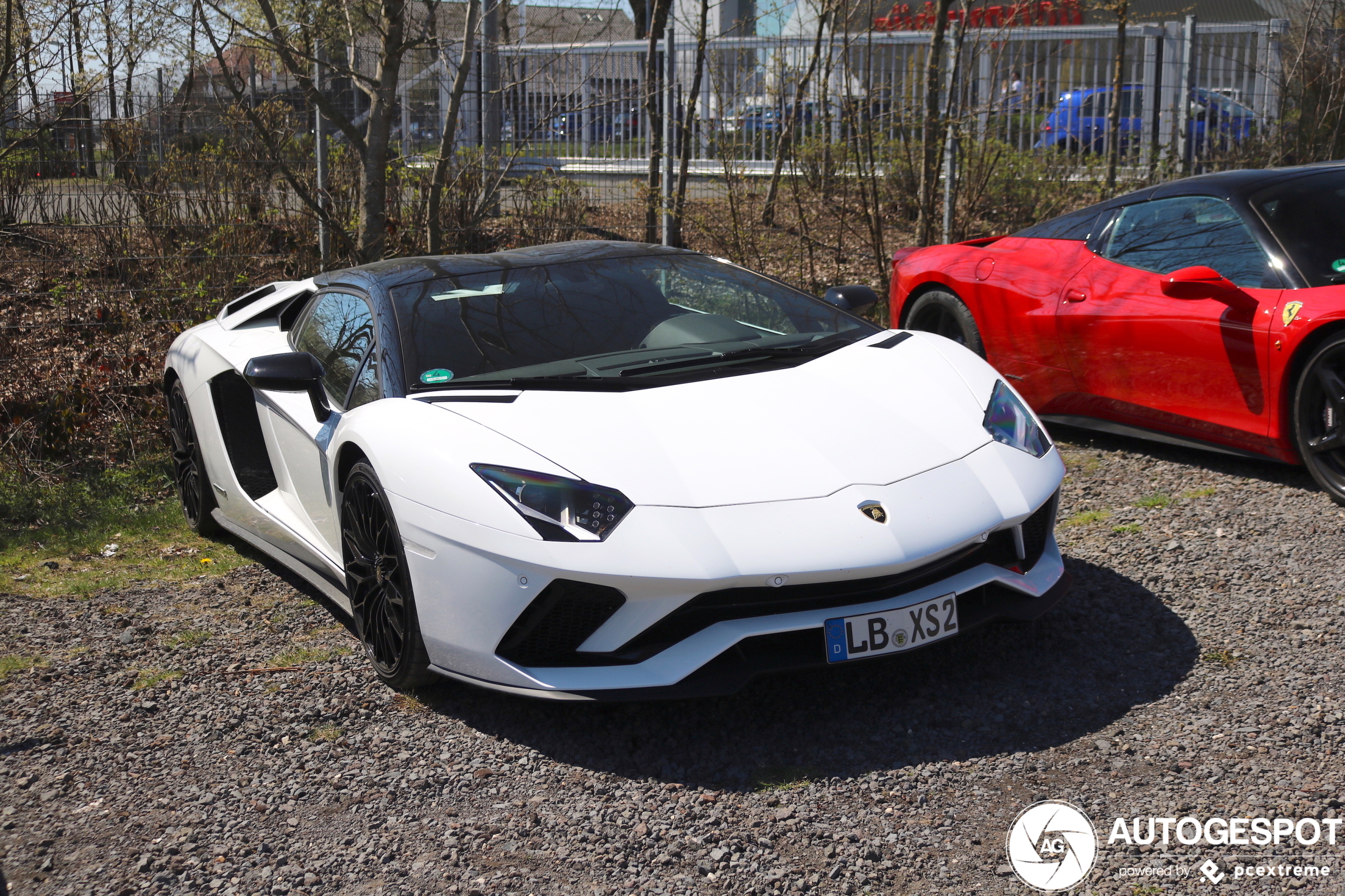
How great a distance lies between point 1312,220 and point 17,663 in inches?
200

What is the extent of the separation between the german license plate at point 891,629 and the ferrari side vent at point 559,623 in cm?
54

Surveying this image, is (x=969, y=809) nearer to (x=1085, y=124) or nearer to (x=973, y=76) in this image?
(x=973, y=76)

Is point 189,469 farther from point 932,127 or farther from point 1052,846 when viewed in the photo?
point 932,127

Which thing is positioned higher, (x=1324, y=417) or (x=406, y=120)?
(x=406, y=120)

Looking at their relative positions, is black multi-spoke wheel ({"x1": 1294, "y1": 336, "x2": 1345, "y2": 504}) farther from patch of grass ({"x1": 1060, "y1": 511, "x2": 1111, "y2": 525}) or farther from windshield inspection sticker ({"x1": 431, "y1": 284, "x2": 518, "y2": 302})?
windshield inspection sticker ({"x1": 431, "y1": 284, "x2": 518, "y2": 302})

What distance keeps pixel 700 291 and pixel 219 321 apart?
2326 millimetres

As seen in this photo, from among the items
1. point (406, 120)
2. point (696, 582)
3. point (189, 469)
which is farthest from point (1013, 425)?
point (406, 120)

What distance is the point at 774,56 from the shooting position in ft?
32.0

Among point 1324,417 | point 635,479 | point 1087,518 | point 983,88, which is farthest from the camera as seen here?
point 983,88

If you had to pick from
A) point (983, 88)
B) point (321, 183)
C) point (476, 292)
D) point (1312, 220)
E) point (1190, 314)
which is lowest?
point (1190, 314)

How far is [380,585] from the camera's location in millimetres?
3543

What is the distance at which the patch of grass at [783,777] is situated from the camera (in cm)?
287

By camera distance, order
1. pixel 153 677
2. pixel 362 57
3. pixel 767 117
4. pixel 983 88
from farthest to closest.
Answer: pixel 983 88 < pixel 767 117 < pixel 362 57 < pixel 153 677

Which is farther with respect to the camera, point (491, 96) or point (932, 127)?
point (932, 127)
